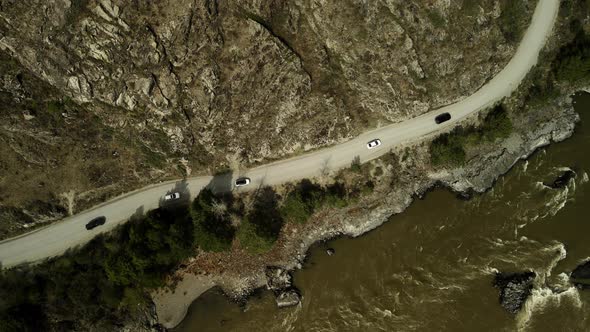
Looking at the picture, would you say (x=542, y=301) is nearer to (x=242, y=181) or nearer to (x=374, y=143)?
(x=374, y=143)

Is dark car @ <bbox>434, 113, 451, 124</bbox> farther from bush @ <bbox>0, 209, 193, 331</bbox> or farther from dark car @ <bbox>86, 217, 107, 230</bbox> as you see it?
dark car @ <bbox>86, 217, 107, 230</bbox>

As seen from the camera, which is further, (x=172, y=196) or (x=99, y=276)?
(x=172, y=196)

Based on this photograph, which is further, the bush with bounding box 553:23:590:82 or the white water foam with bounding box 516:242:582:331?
the bush with bounding box 553:23:590:82

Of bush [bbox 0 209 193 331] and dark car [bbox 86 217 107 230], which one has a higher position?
dark car [bbox 86 217 107 230]

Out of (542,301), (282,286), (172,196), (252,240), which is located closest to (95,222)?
(172,196)

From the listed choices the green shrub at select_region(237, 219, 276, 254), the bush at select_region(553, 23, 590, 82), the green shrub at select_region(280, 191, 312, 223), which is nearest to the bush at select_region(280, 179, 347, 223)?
the green shrub at select_region(280, 191, 312, 223)

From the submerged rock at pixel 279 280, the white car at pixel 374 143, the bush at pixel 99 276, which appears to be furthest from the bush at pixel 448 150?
the bush at pixel 99 276
